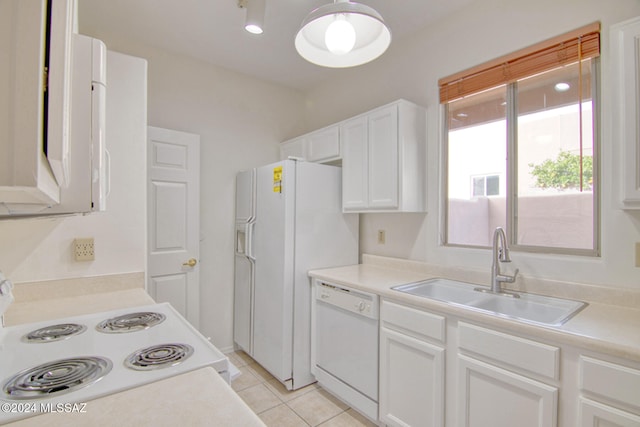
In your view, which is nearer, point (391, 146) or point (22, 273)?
point (22, 273)

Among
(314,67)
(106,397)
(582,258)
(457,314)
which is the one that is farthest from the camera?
(314,67)

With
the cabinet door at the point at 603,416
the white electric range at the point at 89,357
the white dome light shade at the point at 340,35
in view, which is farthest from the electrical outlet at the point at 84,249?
the cabinet door at the point at 603,416

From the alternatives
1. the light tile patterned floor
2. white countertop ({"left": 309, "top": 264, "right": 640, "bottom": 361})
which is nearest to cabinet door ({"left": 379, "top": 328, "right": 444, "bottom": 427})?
white countertop ({"left": 309, "top": 264, "right": 640, "bottom": 361})

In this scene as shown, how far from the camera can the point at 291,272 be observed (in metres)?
2.43

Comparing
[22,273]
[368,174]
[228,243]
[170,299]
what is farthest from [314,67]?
[22,273]

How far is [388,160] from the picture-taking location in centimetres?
230

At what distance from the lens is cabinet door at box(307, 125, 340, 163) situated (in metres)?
2.76

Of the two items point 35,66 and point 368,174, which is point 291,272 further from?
point 35,66

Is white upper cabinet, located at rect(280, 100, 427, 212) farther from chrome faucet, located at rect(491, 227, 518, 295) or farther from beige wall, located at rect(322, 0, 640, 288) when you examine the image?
chrome faucet, located at rect(491, 227, 518, 295)

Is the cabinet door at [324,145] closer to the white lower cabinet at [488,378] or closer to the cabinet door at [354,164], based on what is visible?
the cabinet door at [354,164]

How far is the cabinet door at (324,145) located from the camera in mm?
2758

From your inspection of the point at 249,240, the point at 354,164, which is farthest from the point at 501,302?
the point at 249,240

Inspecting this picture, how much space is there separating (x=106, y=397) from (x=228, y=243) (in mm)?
2351

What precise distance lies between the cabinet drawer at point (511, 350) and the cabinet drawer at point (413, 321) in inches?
4.4
